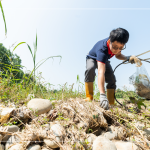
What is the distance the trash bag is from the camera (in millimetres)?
2646

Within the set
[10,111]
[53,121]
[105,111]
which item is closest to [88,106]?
[105,111]

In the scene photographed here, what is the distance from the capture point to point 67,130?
1.69 metres

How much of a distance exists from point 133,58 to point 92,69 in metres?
0.96

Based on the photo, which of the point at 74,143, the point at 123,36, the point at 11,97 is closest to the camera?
the point at 74,143

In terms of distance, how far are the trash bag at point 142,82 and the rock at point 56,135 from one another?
200cm

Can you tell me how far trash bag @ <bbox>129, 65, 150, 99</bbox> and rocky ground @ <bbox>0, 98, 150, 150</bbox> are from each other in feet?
2.60

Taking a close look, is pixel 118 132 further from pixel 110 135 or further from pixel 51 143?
pixel 51 143

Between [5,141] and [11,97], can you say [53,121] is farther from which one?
[11,97]

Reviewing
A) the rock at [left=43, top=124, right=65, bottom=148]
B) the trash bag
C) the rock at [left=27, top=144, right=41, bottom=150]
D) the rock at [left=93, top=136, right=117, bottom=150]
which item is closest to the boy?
the trash bag

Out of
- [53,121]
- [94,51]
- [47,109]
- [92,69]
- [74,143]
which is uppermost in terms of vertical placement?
[94,51]

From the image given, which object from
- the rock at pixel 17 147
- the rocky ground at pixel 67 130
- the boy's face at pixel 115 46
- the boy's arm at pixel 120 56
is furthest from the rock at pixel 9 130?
the boy's arm at pixel 120 56

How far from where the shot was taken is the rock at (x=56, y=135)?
1.50 m

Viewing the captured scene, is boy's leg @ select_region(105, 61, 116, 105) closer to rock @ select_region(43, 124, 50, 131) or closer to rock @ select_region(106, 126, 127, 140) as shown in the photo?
rock @ select_region(106, 126, 127, 140)

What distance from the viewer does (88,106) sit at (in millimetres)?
2211
